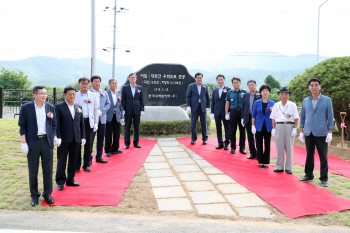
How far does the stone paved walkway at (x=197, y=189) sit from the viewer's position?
3256 mm

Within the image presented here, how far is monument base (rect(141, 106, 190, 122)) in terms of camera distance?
29.9 feet

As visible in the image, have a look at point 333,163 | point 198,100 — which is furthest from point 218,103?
point 333,163

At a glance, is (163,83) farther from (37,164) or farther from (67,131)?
(37,164)

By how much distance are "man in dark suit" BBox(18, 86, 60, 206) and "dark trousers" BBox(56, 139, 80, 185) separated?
41cm

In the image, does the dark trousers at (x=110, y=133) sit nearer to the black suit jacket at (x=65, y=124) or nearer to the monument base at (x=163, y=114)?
the black suit jacket at (x=65, y=124)

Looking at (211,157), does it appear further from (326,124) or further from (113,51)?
(113,51)

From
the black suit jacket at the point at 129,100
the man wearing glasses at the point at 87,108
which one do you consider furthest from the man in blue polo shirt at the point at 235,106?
the man wearing glasses at the point at 87,108

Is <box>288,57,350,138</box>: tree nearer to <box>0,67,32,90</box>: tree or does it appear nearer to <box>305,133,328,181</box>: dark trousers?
<box>305,133,328,181</box>: dark trousers

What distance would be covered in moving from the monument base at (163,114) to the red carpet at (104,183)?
3.15 metres

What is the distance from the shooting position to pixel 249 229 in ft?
9.01

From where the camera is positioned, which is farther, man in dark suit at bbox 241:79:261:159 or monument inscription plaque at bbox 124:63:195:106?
monument inscription plaque at bbox 124:63:195:106

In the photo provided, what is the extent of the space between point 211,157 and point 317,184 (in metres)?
2.14

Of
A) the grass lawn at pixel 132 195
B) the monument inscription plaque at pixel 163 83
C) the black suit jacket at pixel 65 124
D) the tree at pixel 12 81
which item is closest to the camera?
the grass lawn at pixel 132 195

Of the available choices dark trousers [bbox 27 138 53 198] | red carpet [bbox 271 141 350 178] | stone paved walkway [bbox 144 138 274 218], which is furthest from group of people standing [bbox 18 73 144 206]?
red carpet [bbox 271 141 350 178]
